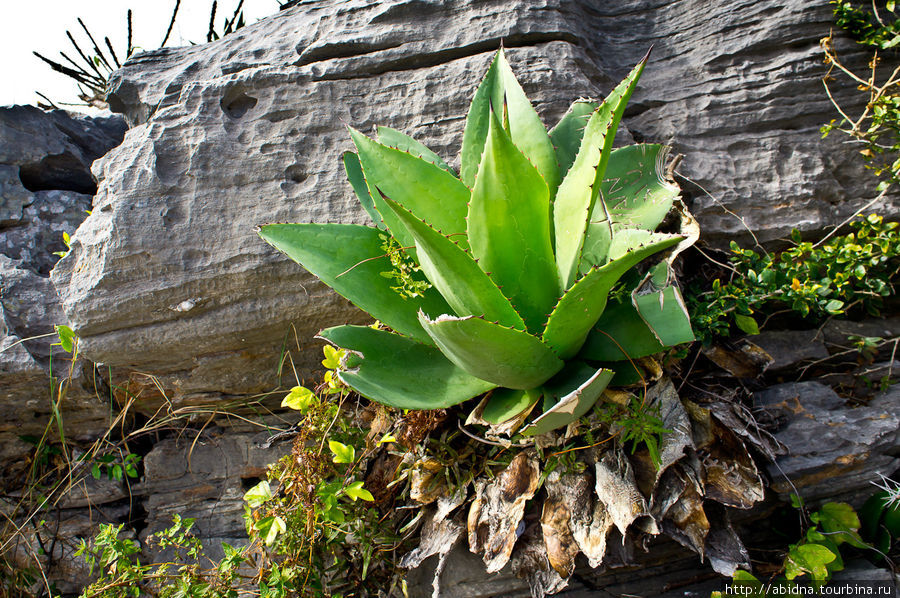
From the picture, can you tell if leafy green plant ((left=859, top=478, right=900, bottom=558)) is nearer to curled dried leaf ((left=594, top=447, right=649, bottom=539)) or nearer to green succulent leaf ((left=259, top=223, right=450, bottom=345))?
curled dried leaf ((left=594, top=447, right=649, bottom=539))

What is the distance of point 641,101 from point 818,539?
1591mm

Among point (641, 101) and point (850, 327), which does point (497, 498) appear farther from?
point (641, 101)

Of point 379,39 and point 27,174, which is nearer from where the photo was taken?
point 379,39

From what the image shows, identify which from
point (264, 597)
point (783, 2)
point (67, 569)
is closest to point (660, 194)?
point (783, 2)

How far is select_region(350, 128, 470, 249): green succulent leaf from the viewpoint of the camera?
1506 mm

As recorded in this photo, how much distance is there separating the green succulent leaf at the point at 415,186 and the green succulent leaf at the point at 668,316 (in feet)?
1.74

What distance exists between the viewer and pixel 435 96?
213 centimetres

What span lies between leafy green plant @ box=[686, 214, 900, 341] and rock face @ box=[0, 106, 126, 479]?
2.29 metres

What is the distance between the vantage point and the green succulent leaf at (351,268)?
1564mm

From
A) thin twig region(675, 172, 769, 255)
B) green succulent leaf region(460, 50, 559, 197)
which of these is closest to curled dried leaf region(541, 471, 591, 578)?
green succulent leaf region(460, 50, 559, 197)

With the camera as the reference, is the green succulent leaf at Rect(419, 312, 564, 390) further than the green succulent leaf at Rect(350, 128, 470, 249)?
No

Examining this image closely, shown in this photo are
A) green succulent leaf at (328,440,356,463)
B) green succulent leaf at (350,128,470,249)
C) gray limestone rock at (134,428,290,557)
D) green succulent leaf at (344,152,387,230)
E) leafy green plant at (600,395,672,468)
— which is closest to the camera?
leafy green plant at (600,395,672,468)

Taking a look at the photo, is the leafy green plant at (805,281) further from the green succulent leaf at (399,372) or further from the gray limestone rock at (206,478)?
the gray limestone rock at (206,478)

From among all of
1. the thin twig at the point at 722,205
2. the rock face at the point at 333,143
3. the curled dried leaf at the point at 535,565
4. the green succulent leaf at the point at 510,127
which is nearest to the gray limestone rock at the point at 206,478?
the rock face at the point at 333,143
